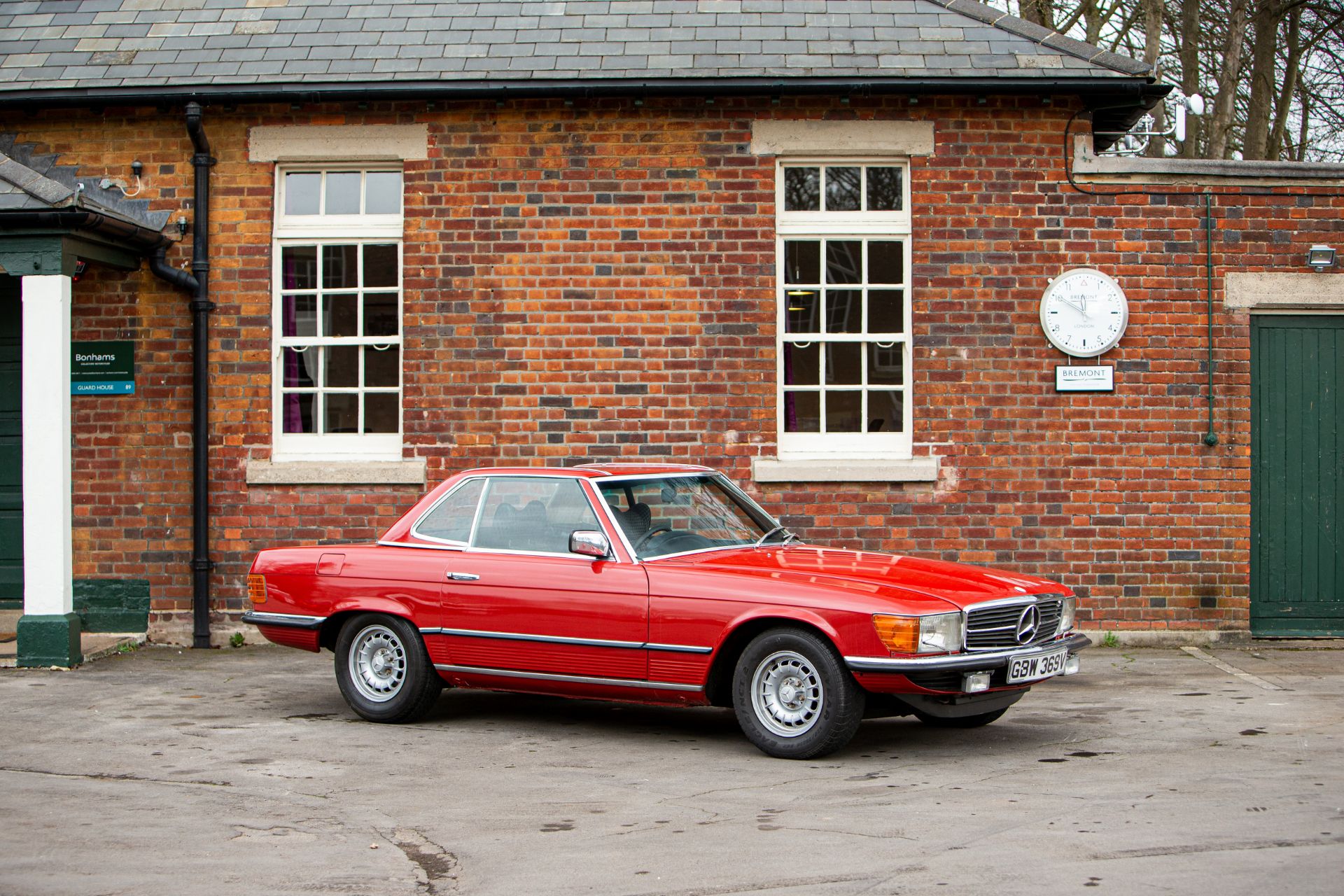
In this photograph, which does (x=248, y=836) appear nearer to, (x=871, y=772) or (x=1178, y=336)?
(x=871, y=772)

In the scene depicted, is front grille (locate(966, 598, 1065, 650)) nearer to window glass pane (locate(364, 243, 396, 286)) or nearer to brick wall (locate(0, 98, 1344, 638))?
brick wall (locate(0, 98, 1344, 638))

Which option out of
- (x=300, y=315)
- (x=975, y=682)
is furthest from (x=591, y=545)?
(x=300, y=315)

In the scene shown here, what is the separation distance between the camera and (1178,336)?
36.2 ft

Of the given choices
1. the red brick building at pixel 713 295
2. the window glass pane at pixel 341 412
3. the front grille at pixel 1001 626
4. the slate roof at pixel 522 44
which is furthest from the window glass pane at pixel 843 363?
the front grille at pixel 1001 626

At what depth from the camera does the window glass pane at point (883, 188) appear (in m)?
11.3

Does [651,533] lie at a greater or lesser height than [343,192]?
lesser

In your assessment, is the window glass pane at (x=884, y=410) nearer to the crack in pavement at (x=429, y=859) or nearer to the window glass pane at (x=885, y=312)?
the window glass pane at (x=885, y=312)

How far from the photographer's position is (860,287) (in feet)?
37.1

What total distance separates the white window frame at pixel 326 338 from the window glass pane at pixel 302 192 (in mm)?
56

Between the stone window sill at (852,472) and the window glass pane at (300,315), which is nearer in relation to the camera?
the stone window sill at (852,472)

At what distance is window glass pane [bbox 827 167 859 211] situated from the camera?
11.4 meters

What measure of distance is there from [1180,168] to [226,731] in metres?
7.75

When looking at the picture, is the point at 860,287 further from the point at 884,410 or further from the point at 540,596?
the point at 540,596

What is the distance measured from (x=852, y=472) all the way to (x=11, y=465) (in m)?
6.65
